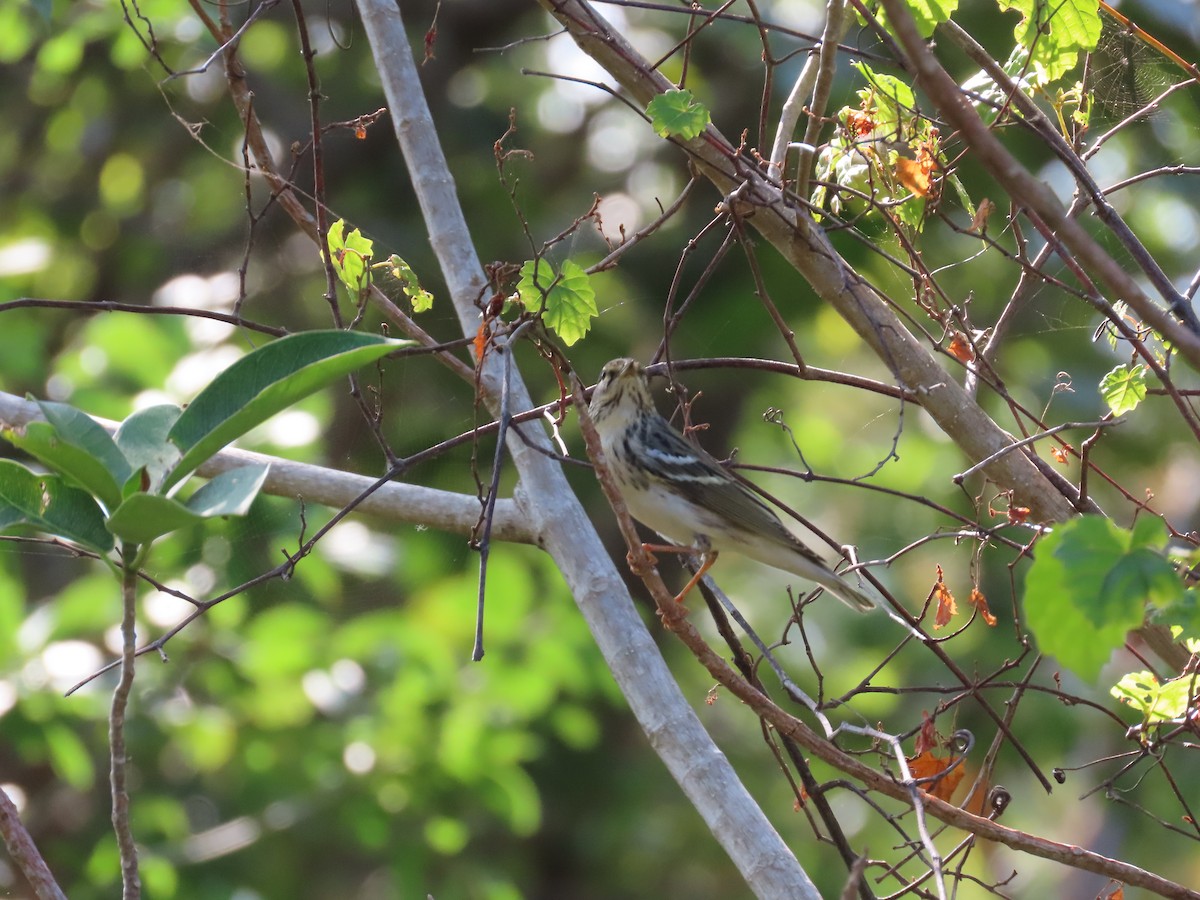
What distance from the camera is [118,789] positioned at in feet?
4.82

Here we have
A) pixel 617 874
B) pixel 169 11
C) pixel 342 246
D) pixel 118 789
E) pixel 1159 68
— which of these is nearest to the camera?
pixel 118 789

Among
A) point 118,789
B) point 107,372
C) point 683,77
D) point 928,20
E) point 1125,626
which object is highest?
point 107,372

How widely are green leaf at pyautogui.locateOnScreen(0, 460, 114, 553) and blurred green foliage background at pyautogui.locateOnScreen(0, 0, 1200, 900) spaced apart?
1.92 meters

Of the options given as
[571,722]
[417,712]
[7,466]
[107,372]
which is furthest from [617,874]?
[7,466]

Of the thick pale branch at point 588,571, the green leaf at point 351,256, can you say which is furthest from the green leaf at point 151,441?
the green leaf at point 351,256

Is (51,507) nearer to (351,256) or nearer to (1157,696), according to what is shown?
(351,256)

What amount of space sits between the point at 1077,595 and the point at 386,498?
1.80m

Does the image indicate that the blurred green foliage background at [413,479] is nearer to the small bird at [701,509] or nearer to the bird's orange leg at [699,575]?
the small bird at [701,509]

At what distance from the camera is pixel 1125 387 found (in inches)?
91.4

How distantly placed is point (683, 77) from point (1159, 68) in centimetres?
114

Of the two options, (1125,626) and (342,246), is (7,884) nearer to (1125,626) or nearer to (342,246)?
(342,246)

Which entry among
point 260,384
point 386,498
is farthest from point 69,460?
point 386,498

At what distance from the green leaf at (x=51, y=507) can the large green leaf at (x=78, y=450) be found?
0.07 feet

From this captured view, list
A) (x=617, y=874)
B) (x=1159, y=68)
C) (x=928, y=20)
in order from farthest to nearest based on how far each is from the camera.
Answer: (x=617, y=874) < (x=1159, y=68) < (x=928, y=20)
